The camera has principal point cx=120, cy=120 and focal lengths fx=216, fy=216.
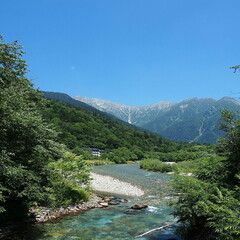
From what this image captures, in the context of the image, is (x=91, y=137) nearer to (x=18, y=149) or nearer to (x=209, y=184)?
(x=18, y=149)

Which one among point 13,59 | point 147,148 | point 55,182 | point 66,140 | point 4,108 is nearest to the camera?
point 4,108

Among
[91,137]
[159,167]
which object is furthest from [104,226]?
[91,137]

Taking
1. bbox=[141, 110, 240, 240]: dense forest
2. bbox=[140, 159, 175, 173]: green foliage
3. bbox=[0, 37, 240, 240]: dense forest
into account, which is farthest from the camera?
bbox=[140, 159, 175, 173]: green foliage

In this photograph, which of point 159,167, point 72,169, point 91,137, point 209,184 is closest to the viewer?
point 209,184

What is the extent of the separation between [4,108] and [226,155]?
12.9 meters

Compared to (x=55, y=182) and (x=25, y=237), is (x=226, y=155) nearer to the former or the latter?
(x=25, y=237)

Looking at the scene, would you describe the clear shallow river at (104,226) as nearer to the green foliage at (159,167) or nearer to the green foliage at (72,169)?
the green foliage at (72,169)

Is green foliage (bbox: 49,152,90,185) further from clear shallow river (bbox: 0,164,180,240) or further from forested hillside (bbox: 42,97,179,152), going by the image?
forested hillside (bbox: 42,97,179,152)

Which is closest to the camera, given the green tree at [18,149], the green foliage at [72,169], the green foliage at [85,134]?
the green tree at [18,149]

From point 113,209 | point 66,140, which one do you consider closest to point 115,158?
point 66,140

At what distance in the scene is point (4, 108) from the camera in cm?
1139

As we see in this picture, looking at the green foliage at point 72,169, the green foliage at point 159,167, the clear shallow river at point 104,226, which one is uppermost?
the green foliage at point 72,169

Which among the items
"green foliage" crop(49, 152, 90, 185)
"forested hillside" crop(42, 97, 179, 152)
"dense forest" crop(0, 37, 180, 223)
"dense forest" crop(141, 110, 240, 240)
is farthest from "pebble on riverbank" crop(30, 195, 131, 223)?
"forested hillside" crop(42, 97, 179, 152)

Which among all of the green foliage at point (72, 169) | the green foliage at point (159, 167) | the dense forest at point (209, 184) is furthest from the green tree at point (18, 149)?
the green foliage at point (159, 167)
